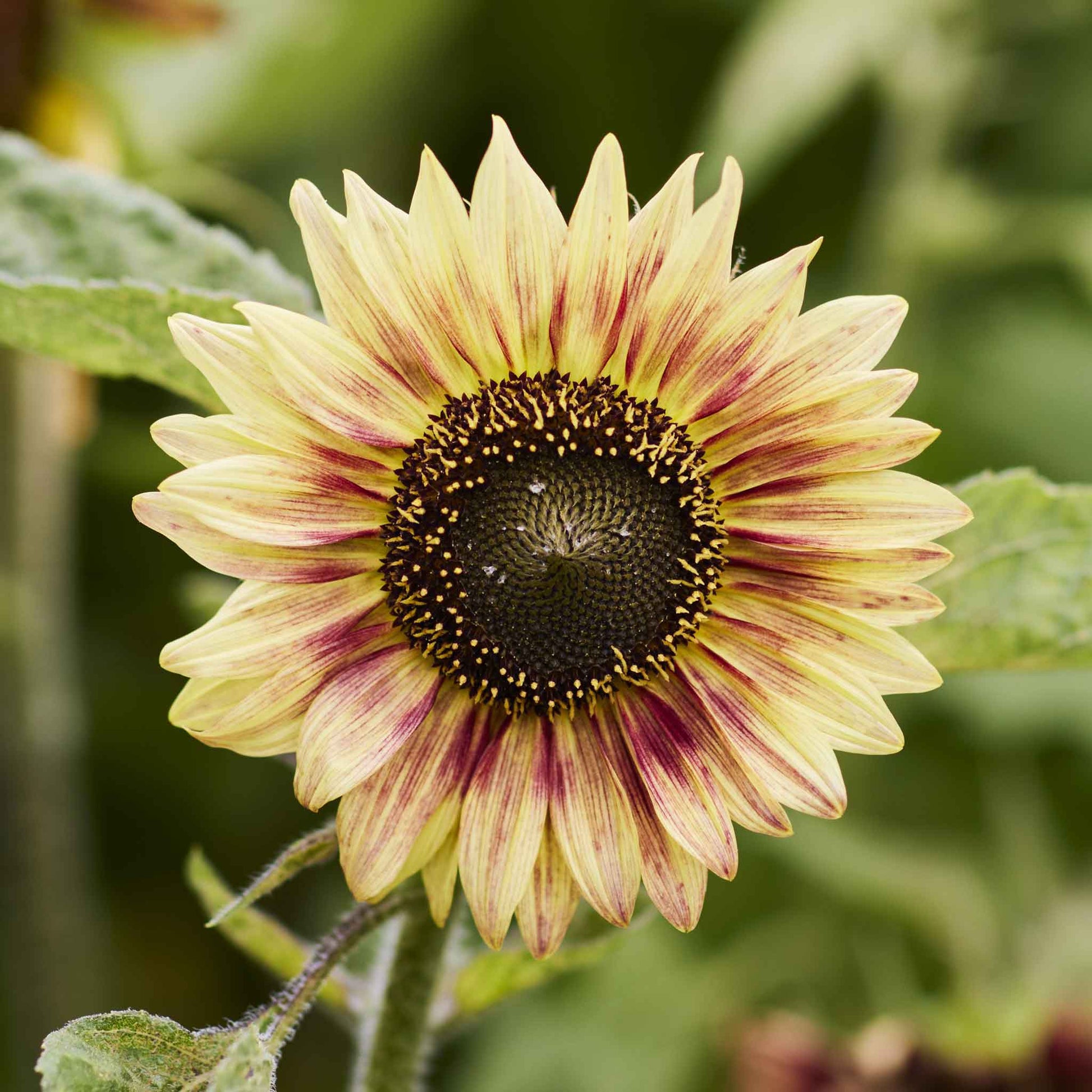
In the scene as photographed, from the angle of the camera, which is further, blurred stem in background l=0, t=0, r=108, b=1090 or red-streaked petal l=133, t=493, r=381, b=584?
blurred stem in background l=0, t=0, r=108, b=1090

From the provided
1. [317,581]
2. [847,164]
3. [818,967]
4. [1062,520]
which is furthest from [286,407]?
[847,164]

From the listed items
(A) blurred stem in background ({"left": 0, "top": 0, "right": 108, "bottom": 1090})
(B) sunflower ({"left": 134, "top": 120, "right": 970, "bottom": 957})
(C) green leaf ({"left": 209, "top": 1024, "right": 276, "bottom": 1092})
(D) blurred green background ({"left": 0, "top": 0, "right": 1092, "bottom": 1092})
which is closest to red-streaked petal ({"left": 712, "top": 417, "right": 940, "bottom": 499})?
(B) sunflower ({"left": 134, "top": 120, "right": 970, "bottom": 957})

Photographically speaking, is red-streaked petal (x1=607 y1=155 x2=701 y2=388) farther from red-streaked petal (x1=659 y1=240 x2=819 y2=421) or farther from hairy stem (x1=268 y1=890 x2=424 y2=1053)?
hairy stem (x1=268 y1=890 x2=424 y2=1053)

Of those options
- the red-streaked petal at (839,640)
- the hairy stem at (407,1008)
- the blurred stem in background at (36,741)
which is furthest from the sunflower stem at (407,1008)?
the blurred stem in background at (36,741)

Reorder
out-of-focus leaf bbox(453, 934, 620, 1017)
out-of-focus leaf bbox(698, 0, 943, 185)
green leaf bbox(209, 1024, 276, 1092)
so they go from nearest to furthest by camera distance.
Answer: green leaf bbox(209, 1024, 276, 1092) → out-of-focus leaf bbox(453, 934, 620, 1017) → out-of-focus leaf bbox(698, 0, 943, 185)

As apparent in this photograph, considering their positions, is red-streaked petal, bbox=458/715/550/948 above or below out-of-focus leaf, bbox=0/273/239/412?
below

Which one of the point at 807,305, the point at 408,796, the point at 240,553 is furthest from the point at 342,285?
the point at 807,305

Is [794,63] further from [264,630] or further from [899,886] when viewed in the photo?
[264,630]
